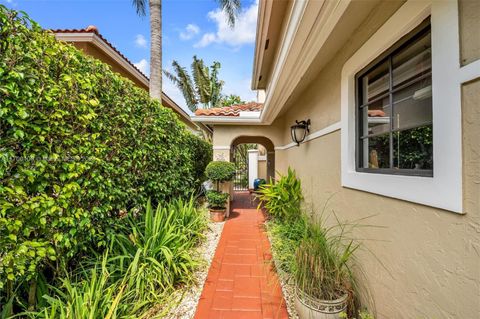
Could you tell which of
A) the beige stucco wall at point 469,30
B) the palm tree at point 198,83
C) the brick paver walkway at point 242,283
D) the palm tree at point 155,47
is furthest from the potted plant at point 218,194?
the palm tree at point 198,83

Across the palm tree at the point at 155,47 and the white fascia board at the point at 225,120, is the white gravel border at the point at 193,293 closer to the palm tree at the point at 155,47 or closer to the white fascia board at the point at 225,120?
the white fascia board at the point at 225,120

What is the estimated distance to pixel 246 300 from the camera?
3.35m

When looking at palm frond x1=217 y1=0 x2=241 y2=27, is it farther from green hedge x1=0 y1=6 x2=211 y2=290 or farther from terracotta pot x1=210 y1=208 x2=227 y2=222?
terracotta pot x1=210 y1=208 x2=227 y2=222

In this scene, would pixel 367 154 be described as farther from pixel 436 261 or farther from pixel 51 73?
pixel 51 73

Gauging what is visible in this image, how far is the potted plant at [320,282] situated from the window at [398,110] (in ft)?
4.34

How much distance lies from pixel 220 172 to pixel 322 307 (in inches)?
221

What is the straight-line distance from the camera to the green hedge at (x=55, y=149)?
1.96m

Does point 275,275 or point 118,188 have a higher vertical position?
point 118,188

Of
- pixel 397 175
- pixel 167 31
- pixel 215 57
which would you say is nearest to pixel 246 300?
pixel 397 175

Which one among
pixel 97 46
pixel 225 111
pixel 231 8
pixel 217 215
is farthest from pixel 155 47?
pixel 217 215

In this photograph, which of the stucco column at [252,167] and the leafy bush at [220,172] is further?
the stucco column at [252,167]

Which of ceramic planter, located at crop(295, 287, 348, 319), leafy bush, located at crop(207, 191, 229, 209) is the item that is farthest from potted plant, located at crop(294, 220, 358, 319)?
leafy bush, located at crop(207, 191, 229, 209)

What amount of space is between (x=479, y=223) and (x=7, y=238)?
3.81 meters

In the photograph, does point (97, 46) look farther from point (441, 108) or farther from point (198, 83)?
point (198, 83)
